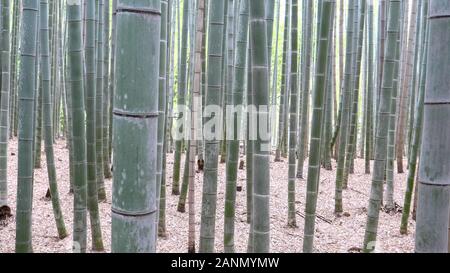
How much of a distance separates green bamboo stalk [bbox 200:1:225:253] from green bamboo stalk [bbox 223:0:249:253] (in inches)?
4.4

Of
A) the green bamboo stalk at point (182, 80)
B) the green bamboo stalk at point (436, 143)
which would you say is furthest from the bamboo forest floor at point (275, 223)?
the green bamboo stalk at point (436, 143)

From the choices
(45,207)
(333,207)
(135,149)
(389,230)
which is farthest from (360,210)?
(135,149)

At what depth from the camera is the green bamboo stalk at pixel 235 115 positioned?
2500 mm

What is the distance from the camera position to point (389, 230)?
440cm

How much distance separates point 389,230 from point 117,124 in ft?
13.2

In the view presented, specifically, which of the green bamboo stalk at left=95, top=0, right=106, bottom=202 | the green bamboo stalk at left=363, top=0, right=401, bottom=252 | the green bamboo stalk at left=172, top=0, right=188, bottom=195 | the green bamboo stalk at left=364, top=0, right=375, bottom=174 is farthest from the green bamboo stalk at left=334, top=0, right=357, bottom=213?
the green bamboo stalk at left=95, top=0, right=106, bottom=202

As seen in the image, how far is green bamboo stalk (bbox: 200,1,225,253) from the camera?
2.44m

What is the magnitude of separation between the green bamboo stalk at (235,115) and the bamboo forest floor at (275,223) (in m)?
0.88

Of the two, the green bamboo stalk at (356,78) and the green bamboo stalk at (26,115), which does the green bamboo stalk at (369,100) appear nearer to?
the green bamboo stalk at (356,78)

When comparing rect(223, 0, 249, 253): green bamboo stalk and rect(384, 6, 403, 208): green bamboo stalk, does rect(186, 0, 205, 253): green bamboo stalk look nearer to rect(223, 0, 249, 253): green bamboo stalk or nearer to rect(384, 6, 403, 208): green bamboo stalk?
rect(223, 0, 249, 253): green bamboo stalk

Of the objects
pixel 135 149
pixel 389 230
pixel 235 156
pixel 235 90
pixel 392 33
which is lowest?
pixel 389 230

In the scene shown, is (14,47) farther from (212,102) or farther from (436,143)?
(436,143)
